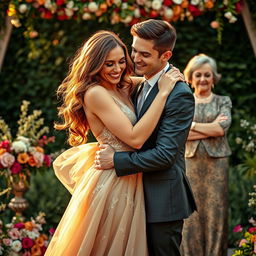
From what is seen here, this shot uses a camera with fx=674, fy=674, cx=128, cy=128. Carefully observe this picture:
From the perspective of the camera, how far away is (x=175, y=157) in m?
3.63

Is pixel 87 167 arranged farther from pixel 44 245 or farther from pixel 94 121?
pixel 44 245

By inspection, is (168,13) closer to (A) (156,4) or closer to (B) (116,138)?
(A) (156,4)

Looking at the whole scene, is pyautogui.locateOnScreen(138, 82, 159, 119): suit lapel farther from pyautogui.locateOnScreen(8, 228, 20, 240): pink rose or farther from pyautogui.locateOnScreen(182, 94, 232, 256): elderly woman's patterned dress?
pyautogui.locateOnScreen(8, 228, 20, 240): pink rose

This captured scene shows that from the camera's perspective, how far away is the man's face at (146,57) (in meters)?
3.67

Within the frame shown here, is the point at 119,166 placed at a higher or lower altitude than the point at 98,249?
higher

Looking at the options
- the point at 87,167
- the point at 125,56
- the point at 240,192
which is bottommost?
the point at 240,192

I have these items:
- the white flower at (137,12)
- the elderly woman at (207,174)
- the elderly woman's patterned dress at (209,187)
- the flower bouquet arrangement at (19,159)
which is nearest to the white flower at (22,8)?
the white flower at (137,12)

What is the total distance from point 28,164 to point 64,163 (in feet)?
4.87

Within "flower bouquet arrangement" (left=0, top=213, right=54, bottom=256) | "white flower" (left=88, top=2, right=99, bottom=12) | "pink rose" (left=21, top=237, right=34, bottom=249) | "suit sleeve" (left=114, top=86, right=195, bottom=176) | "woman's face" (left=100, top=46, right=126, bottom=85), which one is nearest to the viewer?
"suit sleeve" (left=114, top=86, right=195, bottom=176)

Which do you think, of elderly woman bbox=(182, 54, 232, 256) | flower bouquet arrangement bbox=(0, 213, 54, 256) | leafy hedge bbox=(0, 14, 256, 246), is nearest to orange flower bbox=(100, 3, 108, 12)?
leafy hedge bbox=(0, 14, 256, 246)

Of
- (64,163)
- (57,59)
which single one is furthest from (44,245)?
(57,59)

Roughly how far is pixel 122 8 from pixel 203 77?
1.32m

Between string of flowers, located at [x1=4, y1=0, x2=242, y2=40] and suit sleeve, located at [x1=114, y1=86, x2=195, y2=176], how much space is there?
273 cm

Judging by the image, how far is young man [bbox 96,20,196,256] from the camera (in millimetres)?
3600
